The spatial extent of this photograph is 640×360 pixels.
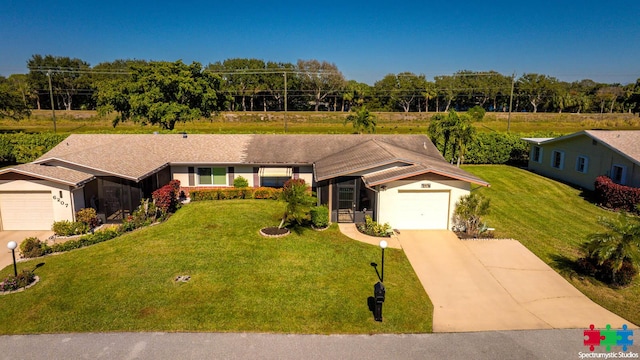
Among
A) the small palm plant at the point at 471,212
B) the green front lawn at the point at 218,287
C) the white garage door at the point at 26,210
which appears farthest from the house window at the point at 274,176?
the white garage door at the point at 26,210

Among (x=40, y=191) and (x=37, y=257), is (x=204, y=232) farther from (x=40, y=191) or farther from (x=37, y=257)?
(x=40, y=191)

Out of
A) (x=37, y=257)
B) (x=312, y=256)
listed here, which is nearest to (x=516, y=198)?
(x=312, y=256)

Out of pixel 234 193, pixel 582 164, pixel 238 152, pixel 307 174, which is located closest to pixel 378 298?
pixel 307 174

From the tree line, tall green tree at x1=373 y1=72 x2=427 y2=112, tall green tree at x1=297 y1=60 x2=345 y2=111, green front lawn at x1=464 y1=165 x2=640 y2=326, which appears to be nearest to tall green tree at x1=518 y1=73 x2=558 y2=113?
the tree line

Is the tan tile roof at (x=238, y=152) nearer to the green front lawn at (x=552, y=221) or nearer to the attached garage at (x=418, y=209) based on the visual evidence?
the attached garage at (x=418, y=209)

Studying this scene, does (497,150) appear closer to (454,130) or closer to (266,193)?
(454,130)
